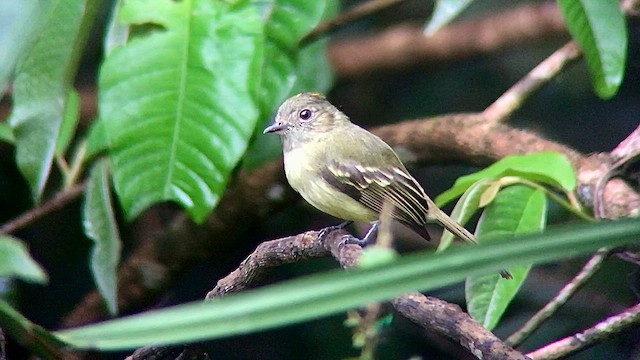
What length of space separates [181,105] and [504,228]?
0.89 m

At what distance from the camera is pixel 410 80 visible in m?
4.93

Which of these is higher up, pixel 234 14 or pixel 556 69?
pixel 234 14

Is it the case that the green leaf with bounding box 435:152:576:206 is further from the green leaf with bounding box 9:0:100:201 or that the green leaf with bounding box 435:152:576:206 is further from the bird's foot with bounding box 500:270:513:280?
the green leaf with bounding box 9:0:100:201

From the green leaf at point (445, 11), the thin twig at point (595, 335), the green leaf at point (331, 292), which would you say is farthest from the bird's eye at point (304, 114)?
the green leaf at point (331, 292)

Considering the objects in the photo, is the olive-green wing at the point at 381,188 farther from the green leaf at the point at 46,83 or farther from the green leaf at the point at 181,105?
the green leaf at the point at 46,83

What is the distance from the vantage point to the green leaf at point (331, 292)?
1.00m

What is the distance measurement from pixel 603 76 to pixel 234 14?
986 millimetres

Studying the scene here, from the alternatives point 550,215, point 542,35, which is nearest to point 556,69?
point 550,215

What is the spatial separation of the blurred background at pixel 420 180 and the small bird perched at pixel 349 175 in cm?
77

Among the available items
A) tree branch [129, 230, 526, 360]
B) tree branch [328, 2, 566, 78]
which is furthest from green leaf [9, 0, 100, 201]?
tree branch [328, 2, 566, 78]

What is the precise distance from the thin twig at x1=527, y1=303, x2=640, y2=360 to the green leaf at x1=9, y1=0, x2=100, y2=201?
4.52ft

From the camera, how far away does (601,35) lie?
2389mm

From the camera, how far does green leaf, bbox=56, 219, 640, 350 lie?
1004 mm

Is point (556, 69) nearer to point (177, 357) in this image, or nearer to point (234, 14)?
point (234, 14)
